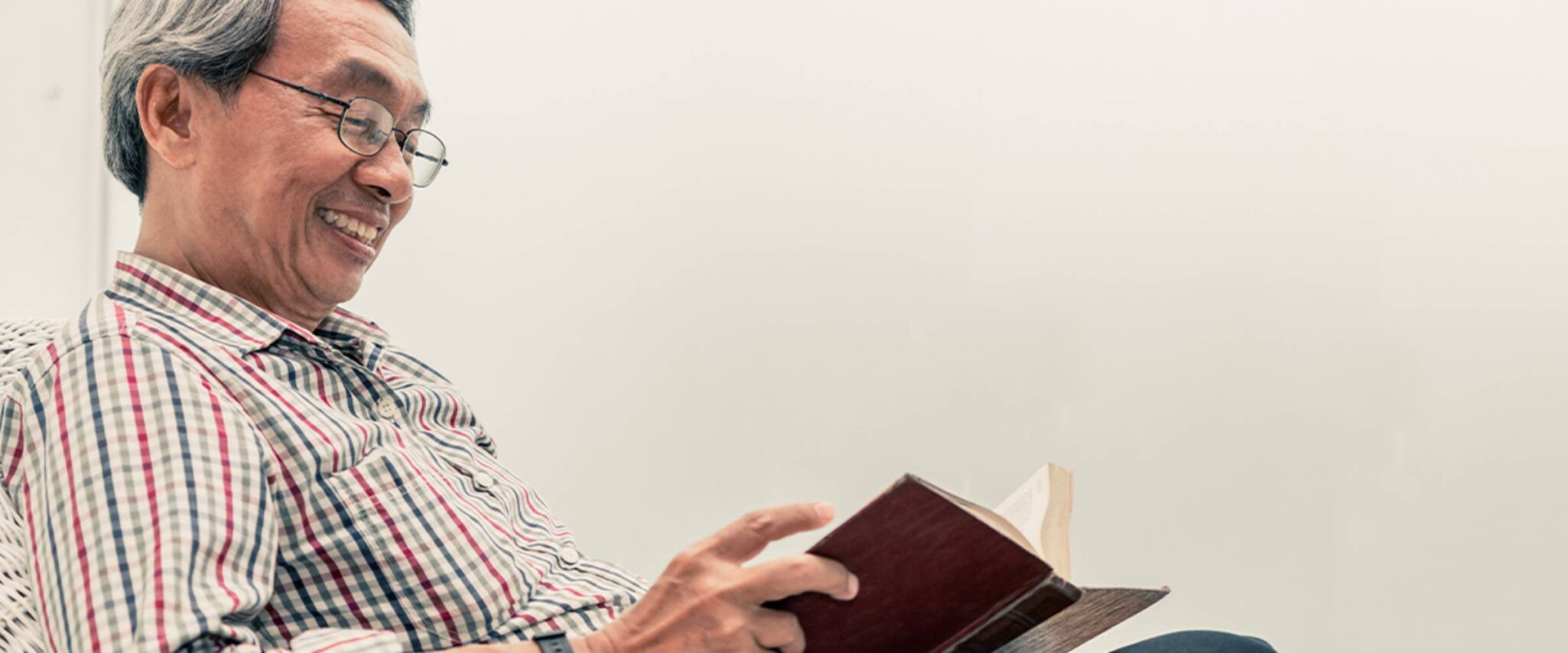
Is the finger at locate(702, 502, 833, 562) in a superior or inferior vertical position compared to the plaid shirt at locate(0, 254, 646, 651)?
superior

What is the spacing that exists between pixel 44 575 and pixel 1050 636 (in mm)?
675

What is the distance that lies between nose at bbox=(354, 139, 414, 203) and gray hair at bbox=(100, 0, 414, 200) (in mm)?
121

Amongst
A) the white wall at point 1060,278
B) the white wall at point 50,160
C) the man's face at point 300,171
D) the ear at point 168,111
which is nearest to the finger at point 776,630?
the man's face at point 300,171

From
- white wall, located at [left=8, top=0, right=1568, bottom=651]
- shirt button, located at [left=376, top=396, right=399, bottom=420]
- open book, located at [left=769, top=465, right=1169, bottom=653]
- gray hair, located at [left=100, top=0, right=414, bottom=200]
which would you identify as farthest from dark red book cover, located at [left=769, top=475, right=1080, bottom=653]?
white wall, located at [left=8, top=0, right=1568, bottom=651]

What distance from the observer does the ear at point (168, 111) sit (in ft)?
3.47

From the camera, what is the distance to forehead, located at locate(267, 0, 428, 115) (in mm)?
1063

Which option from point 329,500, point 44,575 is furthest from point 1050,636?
point 44,575

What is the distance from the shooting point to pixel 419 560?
3.01ft

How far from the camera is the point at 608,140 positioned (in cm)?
204

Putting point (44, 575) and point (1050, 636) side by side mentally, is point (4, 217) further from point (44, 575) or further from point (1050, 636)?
point (1050, 636)

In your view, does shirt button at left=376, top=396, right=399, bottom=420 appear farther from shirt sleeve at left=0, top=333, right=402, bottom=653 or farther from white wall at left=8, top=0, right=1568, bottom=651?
white wall at left=8, top=0, right=1568, bottom=651

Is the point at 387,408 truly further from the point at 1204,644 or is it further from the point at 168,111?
the point at 1204,644

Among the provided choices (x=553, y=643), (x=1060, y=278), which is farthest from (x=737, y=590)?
(x=1060, y=278)

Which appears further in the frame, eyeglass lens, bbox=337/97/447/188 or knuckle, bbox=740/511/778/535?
eyeglass lens, bbox=337/97/447/188
